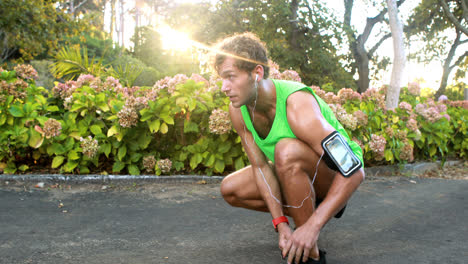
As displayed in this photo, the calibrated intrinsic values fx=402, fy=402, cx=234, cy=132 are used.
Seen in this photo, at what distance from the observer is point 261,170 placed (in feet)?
8.53

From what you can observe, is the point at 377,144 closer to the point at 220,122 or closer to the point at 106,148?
the point at 220,122

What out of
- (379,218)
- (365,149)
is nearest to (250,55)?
(379,218)

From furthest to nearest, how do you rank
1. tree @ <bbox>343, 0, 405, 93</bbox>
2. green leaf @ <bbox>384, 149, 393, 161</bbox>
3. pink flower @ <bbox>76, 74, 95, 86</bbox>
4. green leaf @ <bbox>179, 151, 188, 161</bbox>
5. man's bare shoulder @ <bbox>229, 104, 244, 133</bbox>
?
tree @ <bbox>343, 0, 405, 93</bbox>
green leaf @ <bbox>384, 149, 393, 161</bbox>
pink flower @ <bbox>76, 74, 95, 86</bbox>
green leaf @ <bbox>179, 151, 188, 161</bbox>
man's bare shoulder @ <bbox>229, 104, 244, 133</bbox>

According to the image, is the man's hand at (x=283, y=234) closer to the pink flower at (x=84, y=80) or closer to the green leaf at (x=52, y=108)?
the green leaf at (x=52, y=108)

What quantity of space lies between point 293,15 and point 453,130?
910 cm

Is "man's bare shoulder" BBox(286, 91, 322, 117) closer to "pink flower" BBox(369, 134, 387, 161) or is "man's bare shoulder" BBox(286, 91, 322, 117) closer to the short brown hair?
the short brown hair

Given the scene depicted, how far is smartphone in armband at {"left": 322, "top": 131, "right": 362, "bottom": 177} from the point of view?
2.12 m

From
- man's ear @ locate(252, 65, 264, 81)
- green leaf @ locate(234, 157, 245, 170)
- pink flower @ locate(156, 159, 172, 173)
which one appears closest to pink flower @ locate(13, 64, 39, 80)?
pink flower @ locate(156, 159, 172, 173)

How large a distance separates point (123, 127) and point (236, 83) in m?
2.50

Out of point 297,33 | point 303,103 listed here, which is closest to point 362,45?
point 297,33

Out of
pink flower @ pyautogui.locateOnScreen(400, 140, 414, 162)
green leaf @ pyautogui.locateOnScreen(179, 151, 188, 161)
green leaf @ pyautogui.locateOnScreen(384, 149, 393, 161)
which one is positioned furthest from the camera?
pink flower @ pyautogui.locateOnScreen(400, 140, 414, 162)

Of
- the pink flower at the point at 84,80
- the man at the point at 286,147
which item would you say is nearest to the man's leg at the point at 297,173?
the man at the point at 286,147

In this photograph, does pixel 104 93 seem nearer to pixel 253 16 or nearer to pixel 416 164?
pixel 416 164

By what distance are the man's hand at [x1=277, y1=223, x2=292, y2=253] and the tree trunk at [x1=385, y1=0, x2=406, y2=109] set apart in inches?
233
